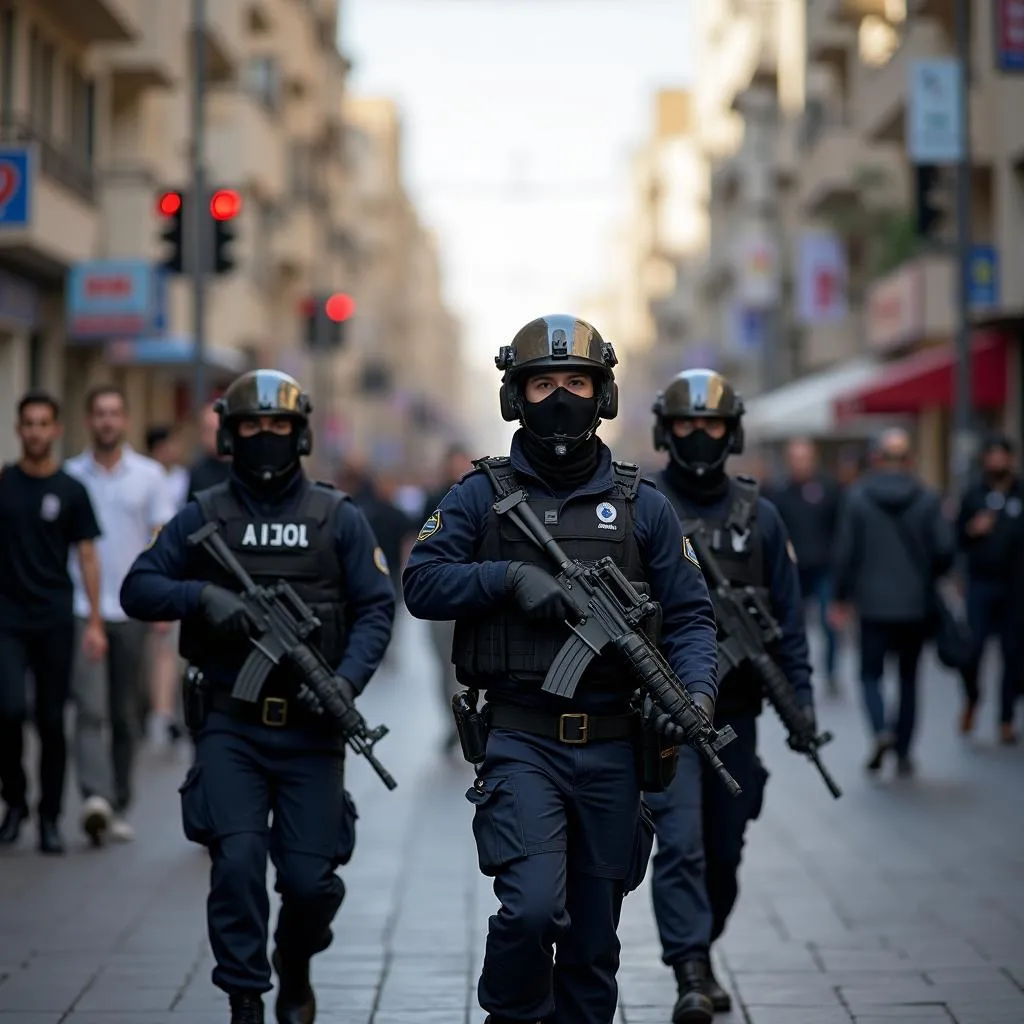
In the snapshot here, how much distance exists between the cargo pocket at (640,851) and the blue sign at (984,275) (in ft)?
66.8

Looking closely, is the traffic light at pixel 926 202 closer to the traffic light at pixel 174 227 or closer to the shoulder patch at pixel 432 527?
the traffic light at pixel 174 227

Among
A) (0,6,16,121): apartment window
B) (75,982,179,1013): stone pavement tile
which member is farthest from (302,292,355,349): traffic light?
(75,982,179,1013): stone pavement tile

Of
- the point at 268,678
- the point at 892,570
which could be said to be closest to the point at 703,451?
the point at 268,678

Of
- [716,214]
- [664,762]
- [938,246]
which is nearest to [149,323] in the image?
[938,246]

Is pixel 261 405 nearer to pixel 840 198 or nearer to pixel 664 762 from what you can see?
pixel 664 762

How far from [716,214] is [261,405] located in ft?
209

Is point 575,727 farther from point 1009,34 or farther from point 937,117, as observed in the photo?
point 937,117

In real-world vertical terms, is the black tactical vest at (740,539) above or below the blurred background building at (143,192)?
below

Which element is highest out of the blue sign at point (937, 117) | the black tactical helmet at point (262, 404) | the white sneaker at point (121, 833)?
the blue sign at point (937, 117)

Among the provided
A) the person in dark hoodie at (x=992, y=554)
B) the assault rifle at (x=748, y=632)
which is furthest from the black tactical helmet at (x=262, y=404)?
the person in dark hoodie at (x=992, y=554)

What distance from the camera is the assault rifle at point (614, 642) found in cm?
525

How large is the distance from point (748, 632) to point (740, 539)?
12.7 inches

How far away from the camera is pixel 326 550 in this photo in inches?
261

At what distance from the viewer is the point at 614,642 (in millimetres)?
5281
